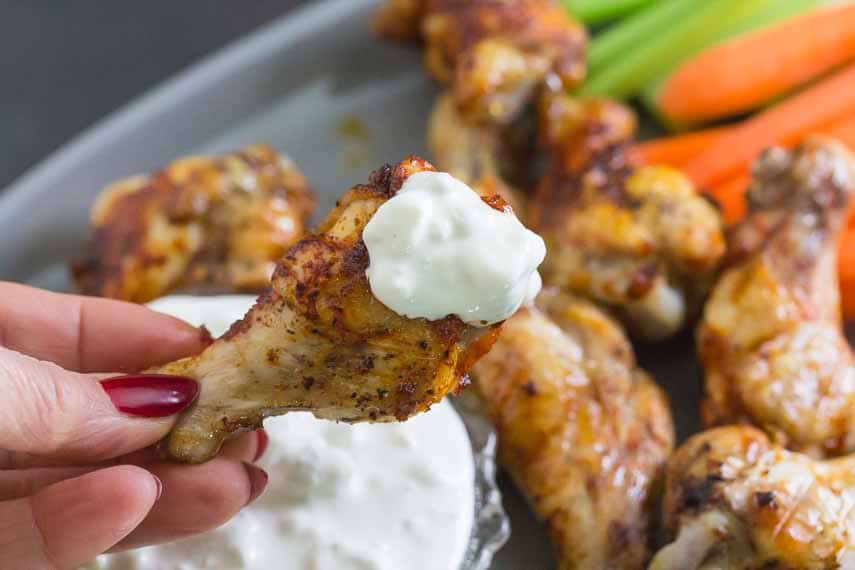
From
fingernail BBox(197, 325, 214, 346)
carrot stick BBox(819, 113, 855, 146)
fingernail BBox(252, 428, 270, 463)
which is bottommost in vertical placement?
carrot stick BBox(819, 113, 855, 146)

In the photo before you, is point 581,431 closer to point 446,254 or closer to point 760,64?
point 446,254

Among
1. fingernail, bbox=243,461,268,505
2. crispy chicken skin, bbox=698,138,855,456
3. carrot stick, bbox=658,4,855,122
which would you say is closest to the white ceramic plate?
carrot stick, bbox=658,4,855,122

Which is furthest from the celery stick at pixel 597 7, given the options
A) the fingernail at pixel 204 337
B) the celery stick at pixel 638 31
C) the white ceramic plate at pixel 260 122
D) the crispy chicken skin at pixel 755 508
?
the fingernail at pixel 204 337

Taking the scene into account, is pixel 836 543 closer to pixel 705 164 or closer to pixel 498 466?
pixel 498 466

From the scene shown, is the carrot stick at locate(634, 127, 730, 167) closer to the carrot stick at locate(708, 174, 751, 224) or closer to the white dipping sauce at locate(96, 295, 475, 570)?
the carrot stick at locate(708, 174, 751, 224)

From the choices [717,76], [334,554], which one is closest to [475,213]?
[334,554]

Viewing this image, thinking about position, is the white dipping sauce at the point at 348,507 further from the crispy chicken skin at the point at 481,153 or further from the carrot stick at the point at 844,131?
the carrot stick at the point at 844,131
